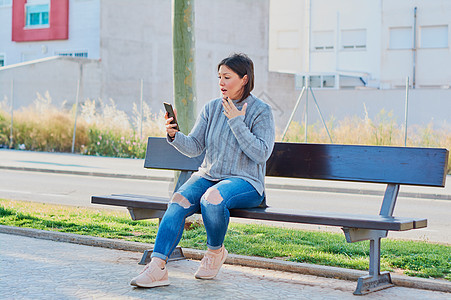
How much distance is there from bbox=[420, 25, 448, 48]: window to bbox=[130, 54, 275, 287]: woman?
34998 mm

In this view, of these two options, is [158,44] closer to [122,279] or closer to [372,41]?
[372,41]

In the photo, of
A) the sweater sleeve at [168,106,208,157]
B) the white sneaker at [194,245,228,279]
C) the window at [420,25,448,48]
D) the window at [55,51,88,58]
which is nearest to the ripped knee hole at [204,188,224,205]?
the white sneaker at [194,245,228,279]

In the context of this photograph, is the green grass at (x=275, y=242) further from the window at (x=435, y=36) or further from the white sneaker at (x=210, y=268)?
the window at (x=435, y=36)

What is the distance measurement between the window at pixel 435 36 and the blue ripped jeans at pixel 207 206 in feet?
116

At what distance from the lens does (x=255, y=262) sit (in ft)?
19.7

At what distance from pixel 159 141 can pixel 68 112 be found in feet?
59.6

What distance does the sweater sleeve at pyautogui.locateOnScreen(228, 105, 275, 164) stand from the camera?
535cm

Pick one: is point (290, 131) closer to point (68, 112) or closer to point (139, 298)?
point (68, 112)

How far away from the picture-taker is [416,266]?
5.83 meters

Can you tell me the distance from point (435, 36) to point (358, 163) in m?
34.8

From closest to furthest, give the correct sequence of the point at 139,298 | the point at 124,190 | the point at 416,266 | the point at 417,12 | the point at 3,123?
the point at 139,298, the point at 416,266, the point at 124,190, the point at 3,123, the point at 417,12

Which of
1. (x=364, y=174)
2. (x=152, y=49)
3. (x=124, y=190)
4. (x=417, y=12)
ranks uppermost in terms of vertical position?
(x=417, y=12)

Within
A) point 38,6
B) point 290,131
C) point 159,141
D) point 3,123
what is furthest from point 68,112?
point 159,141

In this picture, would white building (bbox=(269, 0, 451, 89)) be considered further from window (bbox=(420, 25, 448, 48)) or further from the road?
the road
